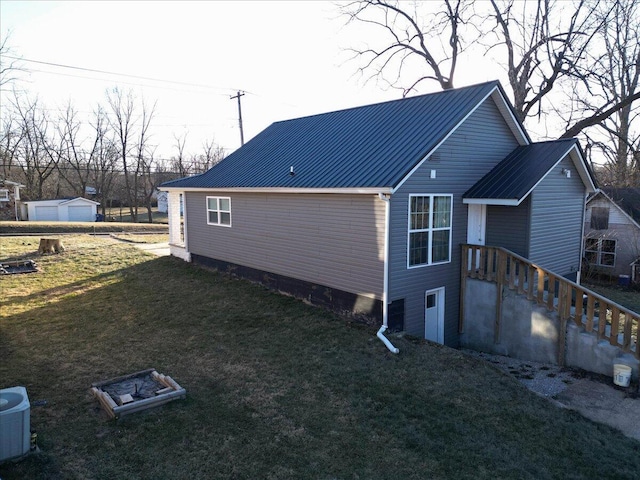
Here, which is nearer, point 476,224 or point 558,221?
point 476,224

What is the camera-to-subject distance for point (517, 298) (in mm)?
10375

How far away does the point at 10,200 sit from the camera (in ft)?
141

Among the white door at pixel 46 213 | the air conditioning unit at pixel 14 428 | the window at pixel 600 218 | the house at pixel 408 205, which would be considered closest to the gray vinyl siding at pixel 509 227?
the house at pixel 408 205

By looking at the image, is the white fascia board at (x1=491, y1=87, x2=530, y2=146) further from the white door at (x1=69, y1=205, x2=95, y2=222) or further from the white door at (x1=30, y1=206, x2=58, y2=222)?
the white door at (x1=69, y1=205, x2=95, y2=222)

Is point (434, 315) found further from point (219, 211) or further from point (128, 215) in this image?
point (128, 215)

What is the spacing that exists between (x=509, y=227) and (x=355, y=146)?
4414mm

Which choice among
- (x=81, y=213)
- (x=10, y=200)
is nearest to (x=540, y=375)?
(x=81, y=213)

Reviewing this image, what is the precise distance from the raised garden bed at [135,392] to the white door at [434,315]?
5.95 m

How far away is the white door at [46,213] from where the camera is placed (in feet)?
133

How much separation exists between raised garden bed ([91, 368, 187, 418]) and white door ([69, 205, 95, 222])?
39.5m

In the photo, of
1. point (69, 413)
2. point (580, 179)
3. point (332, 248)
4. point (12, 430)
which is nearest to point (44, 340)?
point (69, 413)

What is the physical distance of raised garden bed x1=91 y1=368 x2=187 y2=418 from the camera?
6.70 metres

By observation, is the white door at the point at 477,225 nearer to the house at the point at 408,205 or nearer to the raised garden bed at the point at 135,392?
the house at the point at 408,205

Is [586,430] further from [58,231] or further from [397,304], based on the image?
[58,231]
